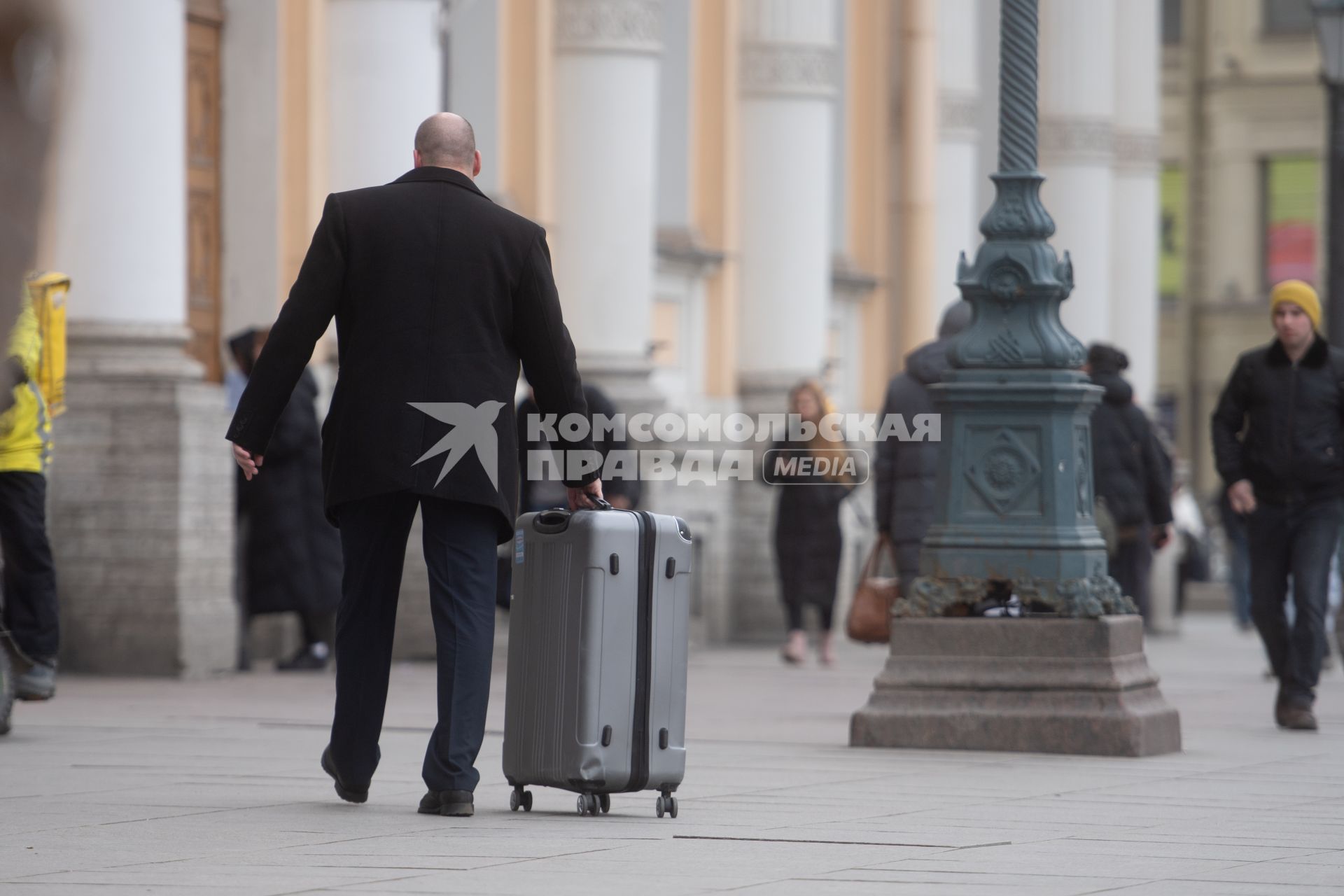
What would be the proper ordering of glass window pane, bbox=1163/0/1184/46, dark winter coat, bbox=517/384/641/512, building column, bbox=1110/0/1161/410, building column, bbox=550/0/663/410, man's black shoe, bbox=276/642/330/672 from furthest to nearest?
1. glass window pane, bbox=1163/0/1184/46
2. building column, bbox=1110/0/1161/410
3. building column, bbox=550/0/663/410
4. man's black shoe, bbox=276/642/330/672
5. dark winter coat, bbox=517/384/641/512

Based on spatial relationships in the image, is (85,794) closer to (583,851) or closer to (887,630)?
(583,851)

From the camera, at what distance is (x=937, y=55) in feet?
79.5

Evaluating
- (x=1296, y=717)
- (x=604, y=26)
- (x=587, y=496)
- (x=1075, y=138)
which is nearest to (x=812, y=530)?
(x=604, y=26)

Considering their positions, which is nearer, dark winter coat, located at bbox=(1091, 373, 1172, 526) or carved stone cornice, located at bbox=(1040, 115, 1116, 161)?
dark winter coat, located at bbox=(1091, 373, 1172, 526)

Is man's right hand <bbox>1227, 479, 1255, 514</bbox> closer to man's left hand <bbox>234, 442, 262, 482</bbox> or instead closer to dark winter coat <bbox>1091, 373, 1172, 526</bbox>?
dark winter coat <bbox>1091, 373, 1172, 526</bbox>

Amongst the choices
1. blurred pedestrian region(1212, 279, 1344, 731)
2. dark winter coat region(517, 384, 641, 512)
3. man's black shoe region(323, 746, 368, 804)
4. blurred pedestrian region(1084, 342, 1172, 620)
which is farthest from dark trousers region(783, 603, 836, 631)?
man's black shoe region(323, 746, 368, 804)

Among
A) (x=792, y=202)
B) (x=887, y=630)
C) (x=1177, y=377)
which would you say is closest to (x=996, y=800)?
(x=887, y=630)

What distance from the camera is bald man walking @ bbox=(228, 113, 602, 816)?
19.9 feet

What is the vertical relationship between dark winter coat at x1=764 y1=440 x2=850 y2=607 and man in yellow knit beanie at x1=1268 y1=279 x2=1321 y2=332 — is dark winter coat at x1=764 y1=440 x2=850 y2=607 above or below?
below

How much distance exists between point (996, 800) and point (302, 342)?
2447 mm

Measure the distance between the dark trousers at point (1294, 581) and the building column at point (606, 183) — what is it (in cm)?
667

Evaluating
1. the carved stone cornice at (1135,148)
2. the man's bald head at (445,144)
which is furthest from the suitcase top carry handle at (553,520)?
the carved stone cornice at (1135,148)

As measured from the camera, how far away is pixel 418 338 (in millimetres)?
6129

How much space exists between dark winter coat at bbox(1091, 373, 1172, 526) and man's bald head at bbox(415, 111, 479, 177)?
9492 mm
